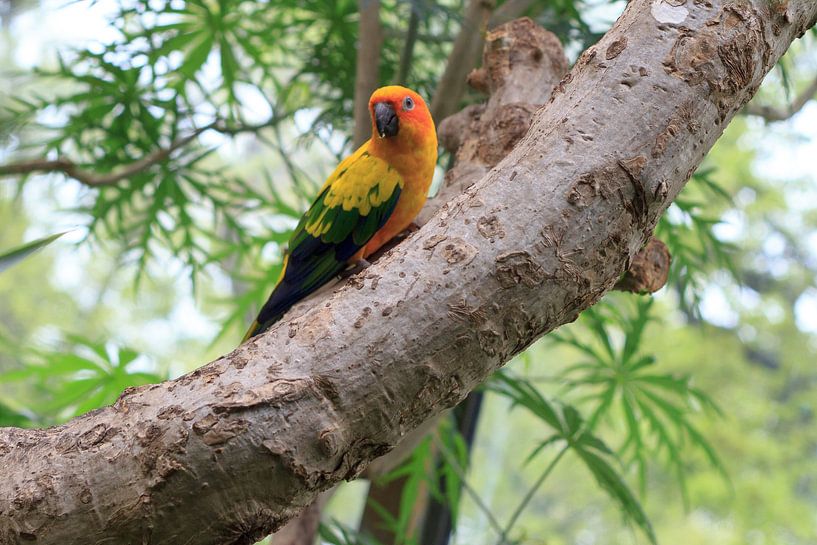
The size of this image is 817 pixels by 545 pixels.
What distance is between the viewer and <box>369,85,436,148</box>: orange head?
3.64 feet

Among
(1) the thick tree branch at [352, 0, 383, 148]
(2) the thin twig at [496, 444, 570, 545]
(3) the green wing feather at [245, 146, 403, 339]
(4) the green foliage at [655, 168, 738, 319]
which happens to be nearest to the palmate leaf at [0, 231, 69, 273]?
(3) the green wing feather at [245, 146, 403, 339]

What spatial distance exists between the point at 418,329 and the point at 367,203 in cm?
54

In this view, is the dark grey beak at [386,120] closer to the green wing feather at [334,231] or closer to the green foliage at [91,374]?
the green wing feather at [334,231]

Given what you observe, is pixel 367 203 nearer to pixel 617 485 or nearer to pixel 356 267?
pixel 356 267

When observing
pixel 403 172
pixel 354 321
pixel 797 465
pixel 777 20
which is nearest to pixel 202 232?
pixel 403 172

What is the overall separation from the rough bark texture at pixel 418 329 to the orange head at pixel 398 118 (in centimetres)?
43

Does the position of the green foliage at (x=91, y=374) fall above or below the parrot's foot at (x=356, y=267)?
above

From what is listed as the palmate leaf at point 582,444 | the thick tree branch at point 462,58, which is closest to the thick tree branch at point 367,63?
the thick tree branch at point 462,58

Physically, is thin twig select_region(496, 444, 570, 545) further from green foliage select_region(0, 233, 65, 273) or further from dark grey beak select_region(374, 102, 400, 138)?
green foliage select_region(0, 233, 65, 273)

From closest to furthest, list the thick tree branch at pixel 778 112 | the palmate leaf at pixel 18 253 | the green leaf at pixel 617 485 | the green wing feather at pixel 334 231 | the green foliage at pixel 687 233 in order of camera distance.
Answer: the palmate leaf at pixel 18 253, the green wing feather at pixel 334 231, the green leaf at pixel 617 485, the green foliage at pixel 687 233, the thick tree branch at pixel 778 112

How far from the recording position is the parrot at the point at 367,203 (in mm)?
1059

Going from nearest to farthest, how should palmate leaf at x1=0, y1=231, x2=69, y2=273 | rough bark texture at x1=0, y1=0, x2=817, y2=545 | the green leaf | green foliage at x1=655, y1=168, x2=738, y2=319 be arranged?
rough bark texture at x1=0, y1=0, x2=817, y2=545 < palmate leaf at x1=0, y1=231, x2=69, y2=273 < the green leaf < green foliage at x1=655, y1=168, x2=738, y2=319

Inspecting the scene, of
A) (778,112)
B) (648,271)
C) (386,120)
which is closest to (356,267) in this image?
(386,120)

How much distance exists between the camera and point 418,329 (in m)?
0.57
